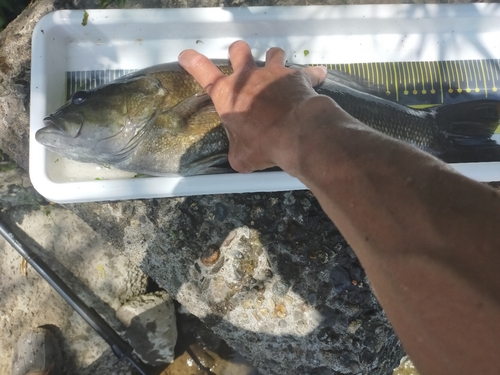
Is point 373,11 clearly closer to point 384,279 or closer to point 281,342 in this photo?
point 384,279

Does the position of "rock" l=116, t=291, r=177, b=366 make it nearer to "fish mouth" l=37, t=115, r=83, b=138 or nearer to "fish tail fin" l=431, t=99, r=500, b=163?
"fish mouth" l=37, t=115, r=83, b=138

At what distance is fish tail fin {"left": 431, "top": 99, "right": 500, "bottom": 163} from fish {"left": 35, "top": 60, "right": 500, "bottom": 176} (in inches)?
11.2

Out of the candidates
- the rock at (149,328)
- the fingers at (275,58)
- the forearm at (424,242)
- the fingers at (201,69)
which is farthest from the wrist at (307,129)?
the rock at (149,328)

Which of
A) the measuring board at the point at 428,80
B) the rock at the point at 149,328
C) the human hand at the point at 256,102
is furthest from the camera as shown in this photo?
the rock at the point at 149,328

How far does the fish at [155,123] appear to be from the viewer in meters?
1.62

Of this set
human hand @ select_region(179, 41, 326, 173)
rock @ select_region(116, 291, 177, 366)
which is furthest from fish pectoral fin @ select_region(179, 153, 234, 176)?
rock @ select_region(116, 291, 177, 366)

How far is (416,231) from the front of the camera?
858 mm

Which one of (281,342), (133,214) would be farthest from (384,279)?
(133,214)

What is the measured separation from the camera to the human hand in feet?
4.38

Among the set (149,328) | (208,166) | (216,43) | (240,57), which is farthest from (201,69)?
(149,328)

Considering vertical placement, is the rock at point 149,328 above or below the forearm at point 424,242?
below

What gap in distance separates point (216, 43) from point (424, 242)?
1635 mm

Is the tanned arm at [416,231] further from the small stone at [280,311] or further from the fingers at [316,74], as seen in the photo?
the small stone at [280,311]

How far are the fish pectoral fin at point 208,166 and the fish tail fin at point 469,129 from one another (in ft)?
3.54
